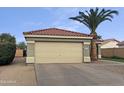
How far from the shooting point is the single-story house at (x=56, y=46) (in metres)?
24.4

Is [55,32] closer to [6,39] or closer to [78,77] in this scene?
[78,77]

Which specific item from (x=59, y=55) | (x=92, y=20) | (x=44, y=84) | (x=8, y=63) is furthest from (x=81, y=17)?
(x=44, y=84)

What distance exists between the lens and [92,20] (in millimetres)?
30750

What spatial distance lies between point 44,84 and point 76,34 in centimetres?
1506

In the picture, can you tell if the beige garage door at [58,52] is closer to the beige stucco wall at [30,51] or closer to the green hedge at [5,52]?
the beige stucco wall at [30,51]

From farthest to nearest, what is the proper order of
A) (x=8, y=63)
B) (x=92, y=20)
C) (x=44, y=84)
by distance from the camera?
(x=92, y=20), (x=8, y=63), (x=44, y=84)

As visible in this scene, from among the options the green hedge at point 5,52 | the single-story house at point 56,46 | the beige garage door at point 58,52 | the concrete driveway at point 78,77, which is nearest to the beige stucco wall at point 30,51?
the single-story house at point 56,46

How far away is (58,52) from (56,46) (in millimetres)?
654

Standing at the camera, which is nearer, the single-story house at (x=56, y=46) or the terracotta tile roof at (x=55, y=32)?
the single-story house at (x=56, y=46)
